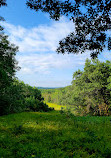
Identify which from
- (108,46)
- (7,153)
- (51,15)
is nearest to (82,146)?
(7,153)

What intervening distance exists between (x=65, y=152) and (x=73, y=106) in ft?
97.1

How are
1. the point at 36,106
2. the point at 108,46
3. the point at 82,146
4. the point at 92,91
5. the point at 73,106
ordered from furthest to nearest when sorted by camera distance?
the point at 36,106 < the point at 73,106 < the point at 92,91 < the point at 82,146 < the point at 108,46

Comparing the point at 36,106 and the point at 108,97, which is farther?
the point at 36,106

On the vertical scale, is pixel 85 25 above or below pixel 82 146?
above

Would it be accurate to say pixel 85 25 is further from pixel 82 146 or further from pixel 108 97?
pixel 108 97

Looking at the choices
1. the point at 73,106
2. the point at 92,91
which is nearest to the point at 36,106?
the point at 73,106

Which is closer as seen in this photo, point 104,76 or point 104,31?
point 104,31

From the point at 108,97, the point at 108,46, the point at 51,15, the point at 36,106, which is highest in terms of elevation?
Answer: the point at 51,15

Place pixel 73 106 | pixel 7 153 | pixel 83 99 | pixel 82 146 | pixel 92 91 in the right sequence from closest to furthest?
pixel 7 153 → pixel 82 146 → pixel 92 91 → pixel 83 99 → pixel 73 106

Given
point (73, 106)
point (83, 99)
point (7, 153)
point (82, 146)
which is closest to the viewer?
point (7, 153)

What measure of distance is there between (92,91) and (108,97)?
475 cm

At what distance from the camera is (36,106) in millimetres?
45094

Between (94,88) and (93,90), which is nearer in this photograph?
(94,88)

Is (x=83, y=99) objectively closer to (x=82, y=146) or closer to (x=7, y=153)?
(x=82, y=146)
